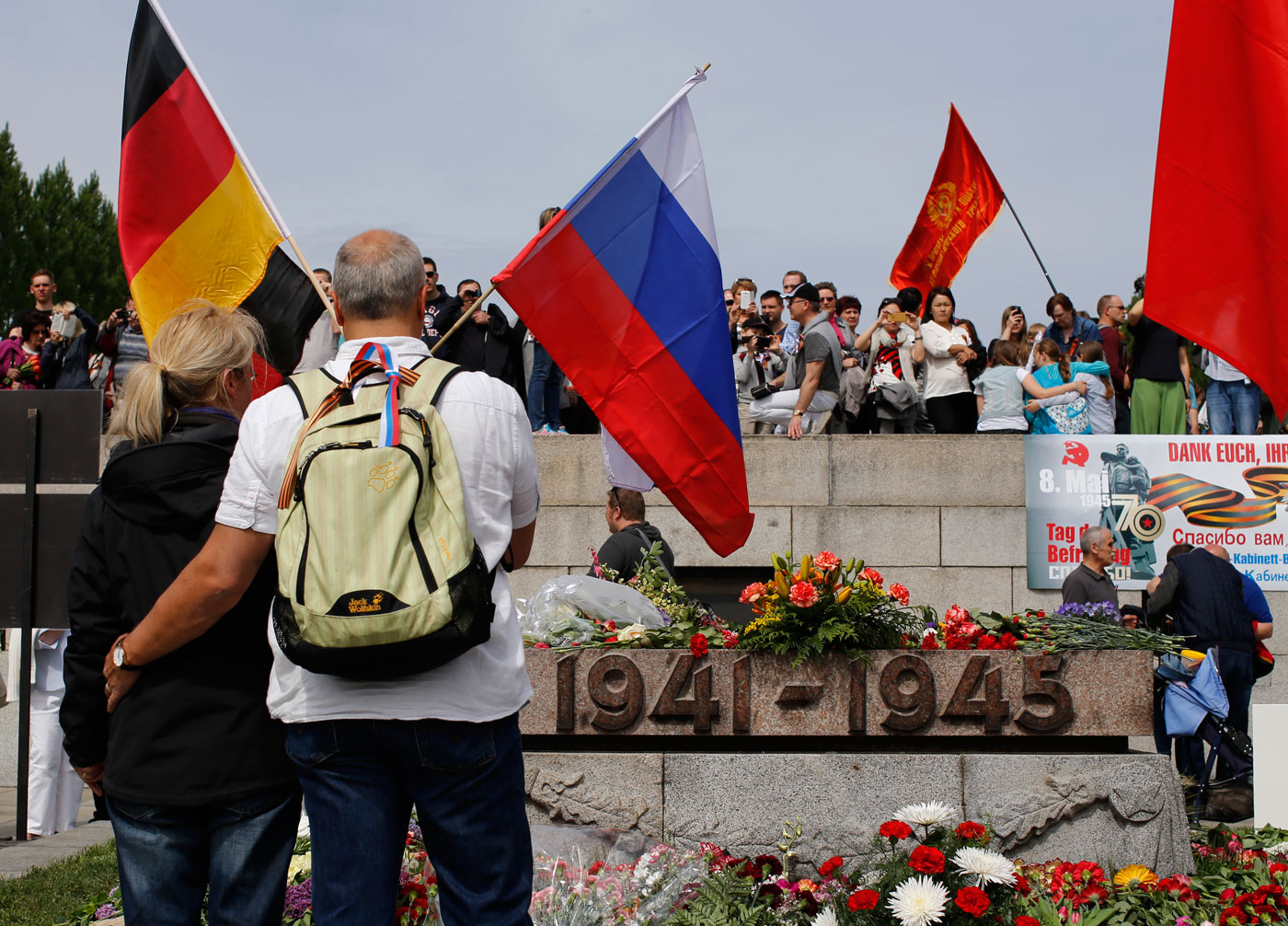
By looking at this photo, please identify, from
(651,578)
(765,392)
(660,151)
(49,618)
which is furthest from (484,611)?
(765,392)

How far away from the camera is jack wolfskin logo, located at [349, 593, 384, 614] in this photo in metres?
2.65

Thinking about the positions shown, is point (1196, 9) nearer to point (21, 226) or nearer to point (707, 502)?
point (707, 502)

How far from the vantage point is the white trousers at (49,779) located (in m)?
7.77

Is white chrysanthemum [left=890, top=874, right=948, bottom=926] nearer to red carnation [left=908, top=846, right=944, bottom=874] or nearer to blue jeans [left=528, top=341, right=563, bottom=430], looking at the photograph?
red carnation [left=908, top=846, right=944, bottom=874]

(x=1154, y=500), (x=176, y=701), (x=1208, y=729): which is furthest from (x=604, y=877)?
(x=1154, y=500)

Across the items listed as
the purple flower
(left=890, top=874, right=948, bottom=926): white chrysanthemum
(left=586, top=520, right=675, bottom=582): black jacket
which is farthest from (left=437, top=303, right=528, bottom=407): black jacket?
(left=890, top=874, right=948, bottom=926): white chrysanthemum

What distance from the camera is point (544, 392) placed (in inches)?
484

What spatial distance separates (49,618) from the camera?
7574 millimetres

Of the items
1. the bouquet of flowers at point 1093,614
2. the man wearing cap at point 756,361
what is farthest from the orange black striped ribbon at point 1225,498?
the bouquet of flowers at point 1093,614

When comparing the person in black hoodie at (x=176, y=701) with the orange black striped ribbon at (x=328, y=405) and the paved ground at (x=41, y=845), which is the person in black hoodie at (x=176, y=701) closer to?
the orange black striped ribbon at (x=328, y=405)

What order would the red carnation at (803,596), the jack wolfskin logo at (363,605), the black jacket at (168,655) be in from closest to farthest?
1. the jack wolfskin logo at (363,605)
2. the black jacket at (168,655)
3. the red carnation at (803,596)

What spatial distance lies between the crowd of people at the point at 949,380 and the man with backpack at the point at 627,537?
3.17m

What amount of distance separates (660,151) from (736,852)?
3342 millimetres

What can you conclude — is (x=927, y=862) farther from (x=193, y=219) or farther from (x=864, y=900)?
(x=193, y=219)
